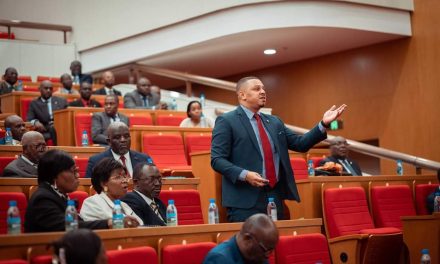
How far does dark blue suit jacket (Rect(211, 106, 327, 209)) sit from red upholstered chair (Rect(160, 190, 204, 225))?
0.58m

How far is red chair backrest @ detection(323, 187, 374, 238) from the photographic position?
5320 mm

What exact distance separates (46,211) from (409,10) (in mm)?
7133

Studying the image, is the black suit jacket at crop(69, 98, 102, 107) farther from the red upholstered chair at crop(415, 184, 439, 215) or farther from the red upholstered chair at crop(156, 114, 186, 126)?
the red upholstered chair at crop(415, 184, 439, 215)

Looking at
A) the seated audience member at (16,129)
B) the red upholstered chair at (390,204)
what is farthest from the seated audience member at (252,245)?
the seated audience member at (16,129)

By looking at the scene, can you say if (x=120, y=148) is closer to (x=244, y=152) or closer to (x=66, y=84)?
(x=244, y=152)

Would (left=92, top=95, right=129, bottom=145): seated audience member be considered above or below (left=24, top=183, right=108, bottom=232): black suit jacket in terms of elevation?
above

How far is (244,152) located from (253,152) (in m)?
0.05

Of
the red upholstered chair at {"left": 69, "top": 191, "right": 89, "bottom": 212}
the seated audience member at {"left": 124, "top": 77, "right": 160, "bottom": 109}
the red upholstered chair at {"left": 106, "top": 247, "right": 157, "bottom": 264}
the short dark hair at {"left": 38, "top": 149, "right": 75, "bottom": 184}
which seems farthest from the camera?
the seated audience member at {"left": 124, "top": 77, "right": 160, "bottom": 109}

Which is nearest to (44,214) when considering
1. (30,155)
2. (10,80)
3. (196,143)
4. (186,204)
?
(186,204)

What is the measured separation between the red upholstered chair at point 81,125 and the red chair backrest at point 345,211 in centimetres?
269

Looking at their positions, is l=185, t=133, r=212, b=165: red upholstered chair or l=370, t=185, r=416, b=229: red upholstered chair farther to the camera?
l=185, t=133, r=212, b=165: red upholstered chair

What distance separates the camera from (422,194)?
245 inches

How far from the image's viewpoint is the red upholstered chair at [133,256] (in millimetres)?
3081

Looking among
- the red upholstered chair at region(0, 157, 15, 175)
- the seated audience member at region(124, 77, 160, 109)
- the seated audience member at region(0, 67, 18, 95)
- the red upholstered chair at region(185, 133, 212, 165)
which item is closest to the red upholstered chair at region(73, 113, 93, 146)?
the red upholstered chair at region(185, 133, 212, 165)
